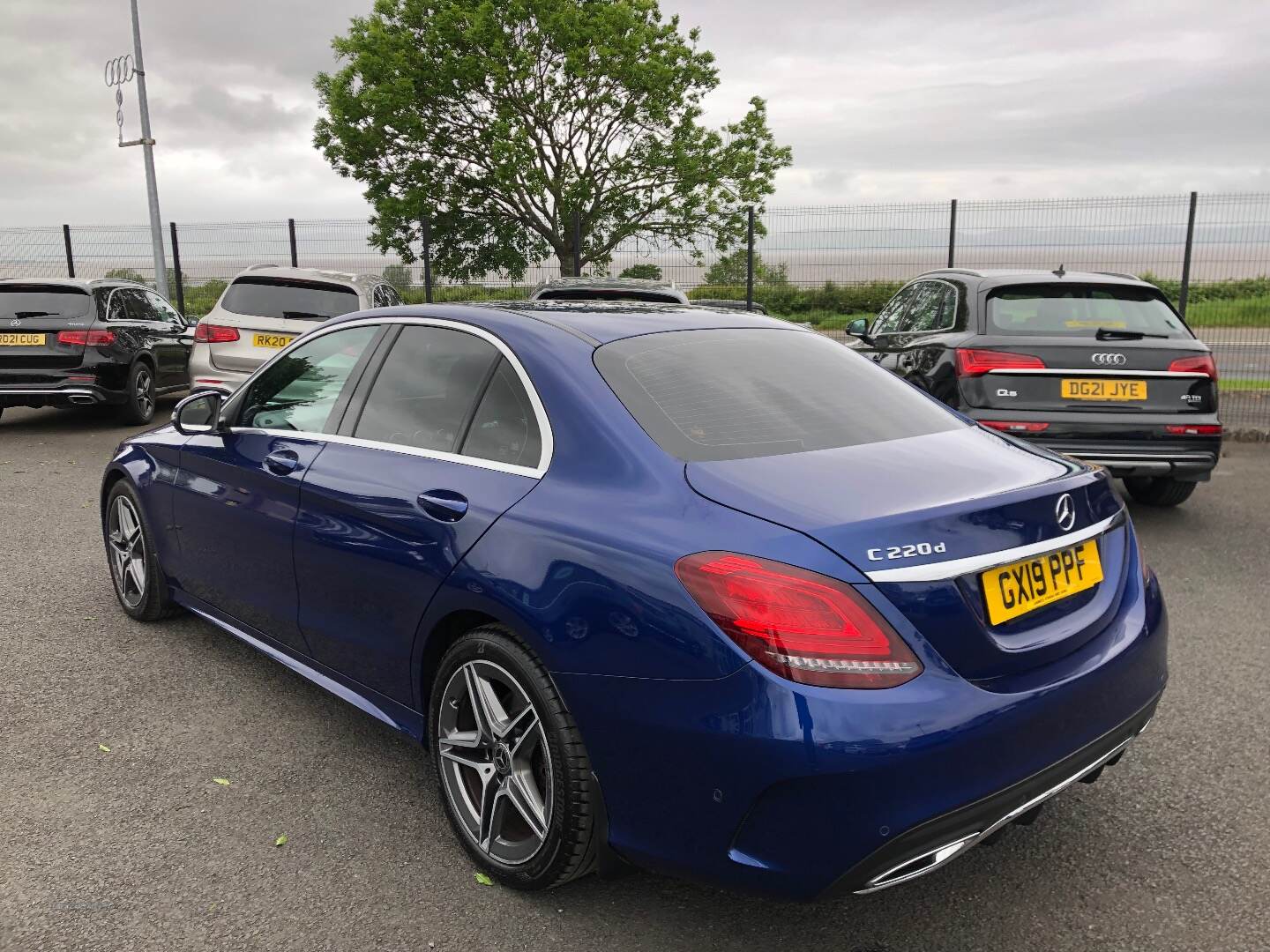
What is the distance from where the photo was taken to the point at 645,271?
13648 millimetres

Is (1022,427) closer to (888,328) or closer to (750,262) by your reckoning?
(888,328)

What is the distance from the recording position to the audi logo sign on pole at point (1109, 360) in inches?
251

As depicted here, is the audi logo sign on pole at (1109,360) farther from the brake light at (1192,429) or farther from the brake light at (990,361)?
the brake light at (1192,429)

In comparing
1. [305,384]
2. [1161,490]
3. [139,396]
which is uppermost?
[305,384]

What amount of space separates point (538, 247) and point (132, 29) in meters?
8.38

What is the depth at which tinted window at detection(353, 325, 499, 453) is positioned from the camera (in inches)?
120

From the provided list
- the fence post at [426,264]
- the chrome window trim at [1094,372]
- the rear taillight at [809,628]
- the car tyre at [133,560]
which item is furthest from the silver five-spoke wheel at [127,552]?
the fence post at [426,264]

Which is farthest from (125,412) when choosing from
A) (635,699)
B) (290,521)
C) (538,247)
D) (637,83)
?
(637,83)

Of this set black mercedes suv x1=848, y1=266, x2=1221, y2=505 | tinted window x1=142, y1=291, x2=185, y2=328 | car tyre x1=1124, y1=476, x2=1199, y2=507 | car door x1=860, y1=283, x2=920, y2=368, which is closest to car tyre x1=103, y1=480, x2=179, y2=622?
black mercedes suv x1=848, y1=266, x2=1221, y2=505

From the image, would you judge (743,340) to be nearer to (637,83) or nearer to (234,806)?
(234,806)

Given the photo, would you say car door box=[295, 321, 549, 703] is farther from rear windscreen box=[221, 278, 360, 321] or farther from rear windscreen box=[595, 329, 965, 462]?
rear windscreen box=[221, 278, 360, 321]

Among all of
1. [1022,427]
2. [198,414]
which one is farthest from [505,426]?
[1022,427]

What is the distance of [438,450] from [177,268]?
1854 cm

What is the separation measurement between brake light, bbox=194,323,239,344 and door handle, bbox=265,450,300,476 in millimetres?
6487
